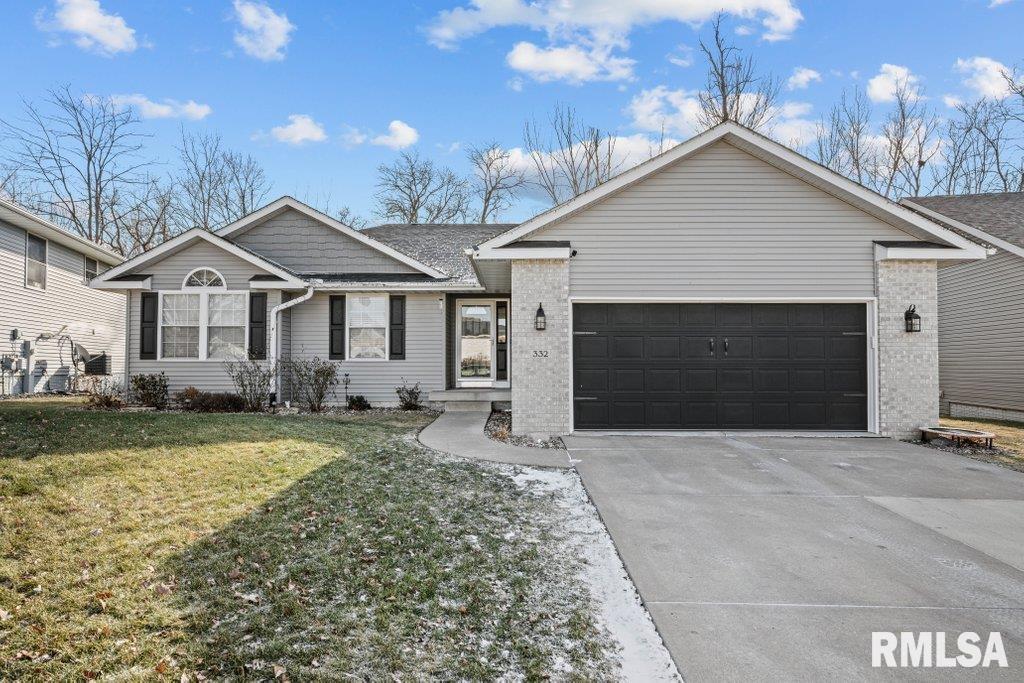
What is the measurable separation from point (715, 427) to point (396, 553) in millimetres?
6589

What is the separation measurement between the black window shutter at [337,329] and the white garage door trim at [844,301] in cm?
635

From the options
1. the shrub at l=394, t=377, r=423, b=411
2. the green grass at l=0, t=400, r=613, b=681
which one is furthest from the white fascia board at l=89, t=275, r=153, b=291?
the green grass at l=0, t=400, r=613, b=681

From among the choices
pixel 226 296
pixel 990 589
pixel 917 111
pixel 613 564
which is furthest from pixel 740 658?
pixel 917 111

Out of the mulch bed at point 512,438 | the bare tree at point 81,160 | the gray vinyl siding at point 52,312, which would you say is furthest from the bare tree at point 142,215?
the mulch bed at point 512,438

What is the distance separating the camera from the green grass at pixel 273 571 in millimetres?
2473

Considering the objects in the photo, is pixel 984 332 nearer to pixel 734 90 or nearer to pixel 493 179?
pixel 734 90

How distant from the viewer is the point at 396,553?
12.2ft

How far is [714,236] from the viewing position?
337 inches

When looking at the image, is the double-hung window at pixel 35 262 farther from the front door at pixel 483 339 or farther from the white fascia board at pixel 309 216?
the front door at pixel 483 339

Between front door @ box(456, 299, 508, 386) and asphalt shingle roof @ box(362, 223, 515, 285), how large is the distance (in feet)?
3.29

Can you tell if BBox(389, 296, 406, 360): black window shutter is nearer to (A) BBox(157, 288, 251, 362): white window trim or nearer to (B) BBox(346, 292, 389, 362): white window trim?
(B) BBox(346, 292, 389, 362): white window trim

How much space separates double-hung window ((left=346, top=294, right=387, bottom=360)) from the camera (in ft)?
40.7

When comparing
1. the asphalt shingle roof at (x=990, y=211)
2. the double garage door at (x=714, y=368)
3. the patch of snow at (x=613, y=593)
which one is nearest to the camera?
the patch of snow at (x=613, y=593)

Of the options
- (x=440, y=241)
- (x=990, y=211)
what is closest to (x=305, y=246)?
(x=440, y=241)
